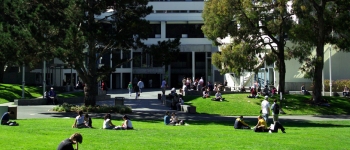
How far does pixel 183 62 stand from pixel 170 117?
4631cm

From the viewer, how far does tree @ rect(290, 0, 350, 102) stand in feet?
124

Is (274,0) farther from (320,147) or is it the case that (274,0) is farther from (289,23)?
(320,147)

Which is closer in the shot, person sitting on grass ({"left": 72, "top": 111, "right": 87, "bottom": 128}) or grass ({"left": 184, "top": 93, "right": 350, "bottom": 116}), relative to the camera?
person sitting on grass ({"left": 72, "top": 111, "right": 87, "bottom": 128})

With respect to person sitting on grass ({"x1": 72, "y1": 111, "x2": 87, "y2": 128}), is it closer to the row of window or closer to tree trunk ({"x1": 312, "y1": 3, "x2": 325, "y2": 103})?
tree trunk ({"x1": 312, "y1": 3, "x2": 325, "y2": 103})

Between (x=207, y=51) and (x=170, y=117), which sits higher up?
(x=207, y=51)

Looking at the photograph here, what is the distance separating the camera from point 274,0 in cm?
3872

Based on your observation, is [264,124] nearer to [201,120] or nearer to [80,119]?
[201,120]

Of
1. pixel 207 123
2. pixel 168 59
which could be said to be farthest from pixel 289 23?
pixel 207 123

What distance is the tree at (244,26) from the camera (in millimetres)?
38688

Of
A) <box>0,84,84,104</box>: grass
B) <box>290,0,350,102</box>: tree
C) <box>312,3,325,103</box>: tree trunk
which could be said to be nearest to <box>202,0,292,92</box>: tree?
<box>290,0,350,102</box>: tree

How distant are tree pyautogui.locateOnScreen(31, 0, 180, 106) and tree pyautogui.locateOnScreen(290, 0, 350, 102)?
10.6m

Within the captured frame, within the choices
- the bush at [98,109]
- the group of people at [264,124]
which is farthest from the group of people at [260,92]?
the group of people at [264,124]

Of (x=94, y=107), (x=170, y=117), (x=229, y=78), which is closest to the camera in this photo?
(x=170, y=117)

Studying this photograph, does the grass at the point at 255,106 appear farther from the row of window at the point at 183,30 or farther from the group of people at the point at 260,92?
the row of window at the point at 183,30
